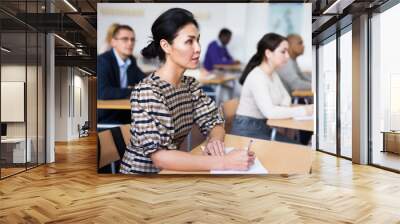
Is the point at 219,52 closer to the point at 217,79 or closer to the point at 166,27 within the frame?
the point at 217,79

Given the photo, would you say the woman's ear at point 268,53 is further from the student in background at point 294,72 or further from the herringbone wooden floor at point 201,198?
the herringbone wooden floor at point 201,198

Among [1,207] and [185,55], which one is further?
[185,55]

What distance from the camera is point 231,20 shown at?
20.7 ft

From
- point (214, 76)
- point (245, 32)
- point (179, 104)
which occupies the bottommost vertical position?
point (179, 104)

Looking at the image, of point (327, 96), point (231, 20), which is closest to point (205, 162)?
point (231, 20)

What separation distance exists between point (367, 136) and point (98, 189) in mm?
5390

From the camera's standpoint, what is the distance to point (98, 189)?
5648 millimetres

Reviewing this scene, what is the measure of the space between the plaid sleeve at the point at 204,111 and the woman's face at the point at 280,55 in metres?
1.13

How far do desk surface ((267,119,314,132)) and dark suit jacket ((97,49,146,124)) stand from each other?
2173 millimetres

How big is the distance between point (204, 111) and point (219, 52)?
95cm

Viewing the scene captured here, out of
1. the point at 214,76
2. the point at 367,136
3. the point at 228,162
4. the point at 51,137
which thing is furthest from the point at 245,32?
the point at 51,137

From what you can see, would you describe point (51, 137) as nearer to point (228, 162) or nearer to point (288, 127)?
point (228, 162)

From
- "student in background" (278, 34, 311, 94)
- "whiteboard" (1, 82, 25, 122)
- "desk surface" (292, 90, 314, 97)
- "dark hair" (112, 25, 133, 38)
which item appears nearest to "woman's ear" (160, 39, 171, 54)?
"dark hair" (112, 25, 133, 38)

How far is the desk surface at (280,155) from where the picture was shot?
632 centimetres
